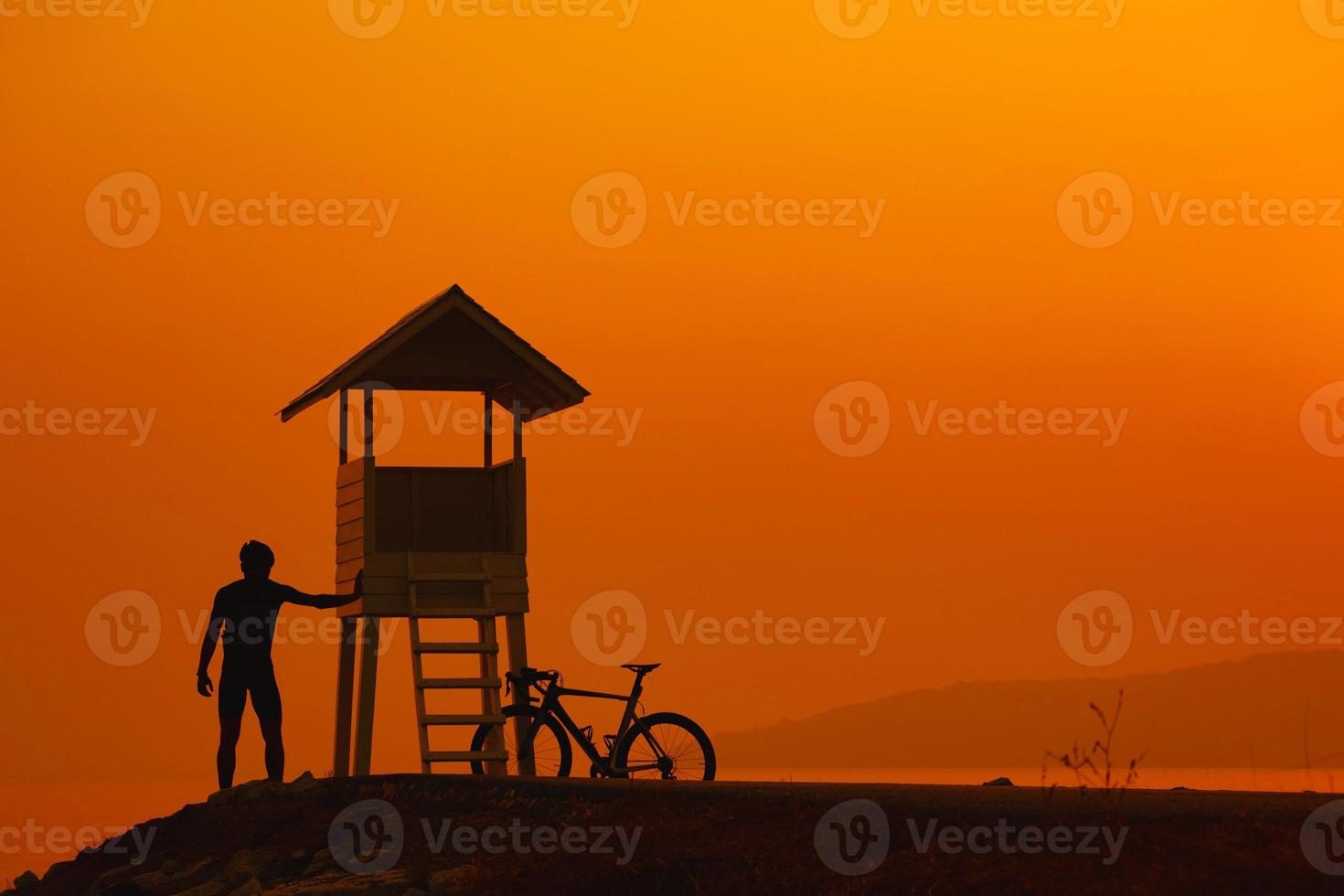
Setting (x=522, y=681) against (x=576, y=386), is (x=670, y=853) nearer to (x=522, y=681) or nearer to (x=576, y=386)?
(x=522, y=681)

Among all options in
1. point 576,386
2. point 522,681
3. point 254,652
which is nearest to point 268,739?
point 254,652

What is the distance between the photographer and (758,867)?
46.1 feet

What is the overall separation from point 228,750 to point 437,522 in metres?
4.18

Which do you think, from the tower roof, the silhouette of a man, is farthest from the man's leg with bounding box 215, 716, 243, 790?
the tower roof

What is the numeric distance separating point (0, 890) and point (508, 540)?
8.16 metres

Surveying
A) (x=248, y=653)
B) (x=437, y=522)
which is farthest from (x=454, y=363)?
(x=248, y=653)

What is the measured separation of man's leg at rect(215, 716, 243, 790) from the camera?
2081cm

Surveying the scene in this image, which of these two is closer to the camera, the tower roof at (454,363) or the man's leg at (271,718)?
the man's leg at (271,718)

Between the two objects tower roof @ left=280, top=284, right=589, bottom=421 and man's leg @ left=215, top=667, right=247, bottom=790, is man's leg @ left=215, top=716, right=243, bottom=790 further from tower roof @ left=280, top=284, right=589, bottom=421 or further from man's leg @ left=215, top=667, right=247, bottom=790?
tower roof @ left=280, top=284, right=589, bottom=421

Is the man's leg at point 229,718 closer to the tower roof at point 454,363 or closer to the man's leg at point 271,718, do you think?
the man's leg at point 271,718

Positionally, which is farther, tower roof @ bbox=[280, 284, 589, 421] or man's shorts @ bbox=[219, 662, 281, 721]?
tower roof @ bbox=[280, 284, 589, 421]

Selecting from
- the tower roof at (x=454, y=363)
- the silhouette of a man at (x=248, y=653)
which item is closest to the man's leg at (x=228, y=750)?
the silhouette of a man at (x=248, y=653)

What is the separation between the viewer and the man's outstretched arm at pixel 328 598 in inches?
840

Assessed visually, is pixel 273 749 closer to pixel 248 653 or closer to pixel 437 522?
pixel 248 653
